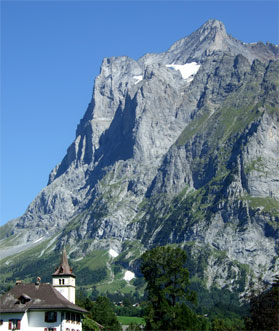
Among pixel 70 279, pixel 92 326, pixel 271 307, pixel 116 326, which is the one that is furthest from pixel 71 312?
pixel 116 326

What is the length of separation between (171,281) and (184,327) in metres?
9.57

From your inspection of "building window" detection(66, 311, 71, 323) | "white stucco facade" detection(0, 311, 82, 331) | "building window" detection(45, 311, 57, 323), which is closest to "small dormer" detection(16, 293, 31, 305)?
"white stucco facade" detection(0, 311, 82, 331)

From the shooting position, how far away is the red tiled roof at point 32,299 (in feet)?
354

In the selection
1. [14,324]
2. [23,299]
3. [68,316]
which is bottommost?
[14,324]

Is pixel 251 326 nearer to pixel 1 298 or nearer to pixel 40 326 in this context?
pixel 40 326

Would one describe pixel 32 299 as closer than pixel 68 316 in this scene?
Yes

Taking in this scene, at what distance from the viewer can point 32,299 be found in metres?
110

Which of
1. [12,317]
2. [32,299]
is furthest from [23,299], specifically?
[12,317]

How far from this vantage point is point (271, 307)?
87125 mm

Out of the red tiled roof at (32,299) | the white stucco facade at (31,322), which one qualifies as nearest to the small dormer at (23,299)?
the red tiled roof at (32,299)

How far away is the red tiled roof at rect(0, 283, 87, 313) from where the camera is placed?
108m

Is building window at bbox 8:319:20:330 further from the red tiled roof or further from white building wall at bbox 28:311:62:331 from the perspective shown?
white building wall at bbox 28:311:62:331

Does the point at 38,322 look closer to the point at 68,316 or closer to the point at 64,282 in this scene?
the point at 68,316

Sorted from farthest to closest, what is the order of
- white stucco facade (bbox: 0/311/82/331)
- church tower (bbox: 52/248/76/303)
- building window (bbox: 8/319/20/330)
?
1. church tower (bbox: 52/248/76/303)
2. white stucco facade (bbox: 0/311/82/331)
3. building window (bbox: 8/319/20/330)
